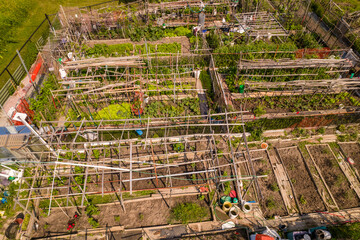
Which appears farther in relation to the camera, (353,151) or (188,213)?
(353,151)

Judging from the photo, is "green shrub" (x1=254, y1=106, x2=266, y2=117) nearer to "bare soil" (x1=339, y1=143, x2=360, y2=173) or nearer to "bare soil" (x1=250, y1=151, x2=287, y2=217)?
"bare soil" (x1=250, y1=151, x2=287, y2=217)

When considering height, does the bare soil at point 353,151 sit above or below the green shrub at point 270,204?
above

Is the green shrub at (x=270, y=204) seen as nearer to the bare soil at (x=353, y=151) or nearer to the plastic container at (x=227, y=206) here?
the plastic container at (x=227, y=206)

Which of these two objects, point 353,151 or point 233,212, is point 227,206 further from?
point 353,151

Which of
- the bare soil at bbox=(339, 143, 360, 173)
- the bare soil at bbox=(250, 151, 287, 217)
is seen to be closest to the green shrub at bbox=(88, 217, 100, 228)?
the bare soil at bbox=(250, 151, 287, 217)

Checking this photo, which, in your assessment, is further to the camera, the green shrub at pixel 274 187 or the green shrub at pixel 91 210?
the green shrub at pixel 274 187

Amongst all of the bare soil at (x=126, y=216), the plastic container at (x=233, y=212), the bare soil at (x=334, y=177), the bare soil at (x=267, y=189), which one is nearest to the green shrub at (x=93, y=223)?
the bare soil at (x=126, y=216)

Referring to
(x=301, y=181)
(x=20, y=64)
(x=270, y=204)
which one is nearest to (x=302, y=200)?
(x=301, y=181)
